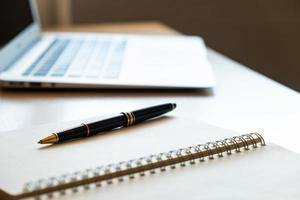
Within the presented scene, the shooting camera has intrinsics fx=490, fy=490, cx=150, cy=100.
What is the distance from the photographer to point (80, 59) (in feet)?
2.87

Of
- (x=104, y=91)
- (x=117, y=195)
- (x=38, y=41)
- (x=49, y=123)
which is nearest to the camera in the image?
(x=117, y=195)

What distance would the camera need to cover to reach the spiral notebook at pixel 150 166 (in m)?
0.47

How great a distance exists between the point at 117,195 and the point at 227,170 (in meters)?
0.12

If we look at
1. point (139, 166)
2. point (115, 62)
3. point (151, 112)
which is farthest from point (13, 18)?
point (139, 166)

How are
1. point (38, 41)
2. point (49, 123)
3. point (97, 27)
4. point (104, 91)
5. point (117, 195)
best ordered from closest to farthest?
point (117, 195) → point (49, 123) → point (104, 91) → point (38, 41) → point (97, 27)

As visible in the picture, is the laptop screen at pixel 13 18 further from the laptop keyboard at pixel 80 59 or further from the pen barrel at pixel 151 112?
the pen barrel at pixel 151 112

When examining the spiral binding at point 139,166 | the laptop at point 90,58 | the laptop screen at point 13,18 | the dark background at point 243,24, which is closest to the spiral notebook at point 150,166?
the spiral binding at point 139,166

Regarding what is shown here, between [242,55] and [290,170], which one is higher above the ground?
[290,170]

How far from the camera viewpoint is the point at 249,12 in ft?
4.82

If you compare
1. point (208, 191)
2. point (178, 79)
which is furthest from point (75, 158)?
point (178, 79)

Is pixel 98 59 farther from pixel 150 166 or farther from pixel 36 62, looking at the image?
pixel 150 166

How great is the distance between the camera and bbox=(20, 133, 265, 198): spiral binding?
18.0 inches

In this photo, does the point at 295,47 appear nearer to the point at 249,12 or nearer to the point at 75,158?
the point at 249,12

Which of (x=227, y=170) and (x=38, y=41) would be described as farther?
(x=38, y=41)
